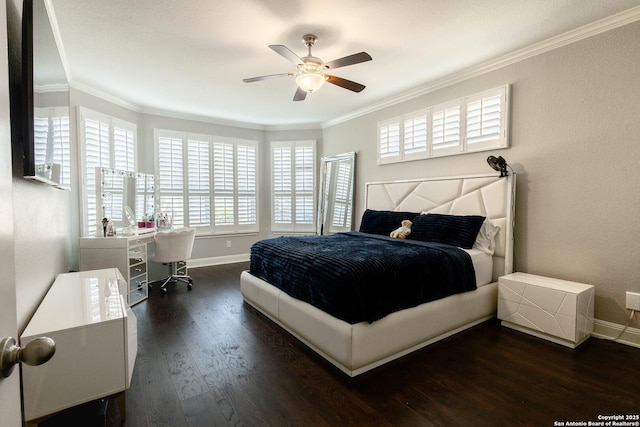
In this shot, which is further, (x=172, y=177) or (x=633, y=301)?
(x=172, y=177)

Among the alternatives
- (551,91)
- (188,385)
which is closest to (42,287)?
(188,385)

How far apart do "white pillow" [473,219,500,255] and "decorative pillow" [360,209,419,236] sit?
841 mm

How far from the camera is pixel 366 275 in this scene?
7.05ft

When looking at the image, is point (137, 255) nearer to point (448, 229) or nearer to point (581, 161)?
point (448, 229)

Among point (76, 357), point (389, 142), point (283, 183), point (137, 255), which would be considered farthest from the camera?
point (283, 183)

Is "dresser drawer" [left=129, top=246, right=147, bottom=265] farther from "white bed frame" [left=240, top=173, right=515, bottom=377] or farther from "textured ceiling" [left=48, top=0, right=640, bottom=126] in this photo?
"textured ceiling" [left=48, top=0, right=640, bottom=126]

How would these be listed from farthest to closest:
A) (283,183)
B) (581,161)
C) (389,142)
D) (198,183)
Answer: (283,183) → (198,183) → (389,142) → (581,161)

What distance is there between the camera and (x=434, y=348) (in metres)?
2.47

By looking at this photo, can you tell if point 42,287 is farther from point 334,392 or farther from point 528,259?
point 528,259

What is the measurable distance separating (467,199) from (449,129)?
933mm

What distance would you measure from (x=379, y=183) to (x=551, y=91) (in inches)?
91.1

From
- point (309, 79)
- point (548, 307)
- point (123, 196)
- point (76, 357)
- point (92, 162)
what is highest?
point (309, 79)

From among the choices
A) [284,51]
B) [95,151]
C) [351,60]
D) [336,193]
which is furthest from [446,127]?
[95,151]

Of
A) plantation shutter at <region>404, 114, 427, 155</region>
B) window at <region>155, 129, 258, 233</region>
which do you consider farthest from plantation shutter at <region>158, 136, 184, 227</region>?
plantation shutter at <region>404, 114, 427, 155</region>
